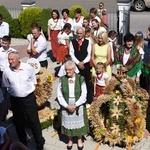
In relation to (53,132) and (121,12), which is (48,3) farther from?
(53,132)

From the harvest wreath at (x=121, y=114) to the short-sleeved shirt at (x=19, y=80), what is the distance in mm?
1326

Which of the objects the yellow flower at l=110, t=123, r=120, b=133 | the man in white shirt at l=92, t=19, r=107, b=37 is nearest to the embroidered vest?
the yellow flower at l=110, t=123, r=120, b=133

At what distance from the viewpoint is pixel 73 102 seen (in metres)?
6.56

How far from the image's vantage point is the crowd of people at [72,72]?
21.1 feet

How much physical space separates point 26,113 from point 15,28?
9.01 meters

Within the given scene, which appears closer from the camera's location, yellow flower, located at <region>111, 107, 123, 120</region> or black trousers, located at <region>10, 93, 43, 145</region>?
black trousers, located at <region>10, 93, 43, 145</region>

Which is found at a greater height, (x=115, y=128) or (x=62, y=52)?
(x=62, y=52)

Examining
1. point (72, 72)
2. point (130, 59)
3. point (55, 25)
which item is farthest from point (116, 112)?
point (55, 25)

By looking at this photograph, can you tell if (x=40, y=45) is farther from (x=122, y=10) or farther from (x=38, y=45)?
(x=122, y=10)

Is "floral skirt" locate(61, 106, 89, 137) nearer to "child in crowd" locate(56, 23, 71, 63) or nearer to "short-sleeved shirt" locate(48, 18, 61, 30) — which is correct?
"child in crowd" locate(56, 23, 71, 63)

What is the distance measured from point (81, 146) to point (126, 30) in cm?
758

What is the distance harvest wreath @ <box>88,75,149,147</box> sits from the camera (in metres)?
6.69

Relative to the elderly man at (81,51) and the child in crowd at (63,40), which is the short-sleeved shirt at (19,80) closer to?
the elderly man at (81,51)

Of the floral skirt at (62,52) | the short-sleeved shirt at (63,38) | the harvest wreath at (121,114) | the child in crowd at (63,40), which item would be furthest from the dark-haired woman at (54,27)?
the harvest wreath at (121,114)
